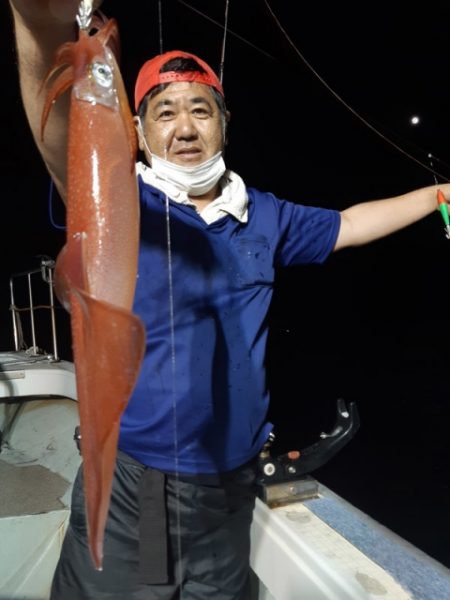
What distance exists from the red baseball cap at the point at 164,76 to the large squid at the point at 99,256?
89 cm

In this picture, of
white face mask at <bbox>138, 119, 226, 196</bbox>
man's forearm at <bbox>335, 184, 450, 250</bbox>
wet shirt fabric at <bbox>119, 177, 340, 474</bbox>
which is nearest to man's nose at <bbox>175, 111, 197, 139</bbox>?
white face mask at <bbox>138, 119, 226, 196</bbox>

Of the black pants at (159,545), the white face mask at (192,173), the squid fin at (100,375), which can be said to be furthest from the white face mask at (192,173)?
the black pants at (159,545)

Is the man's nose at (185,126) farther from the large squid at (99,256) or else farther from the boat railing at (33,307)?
the boat railing at (33,307)

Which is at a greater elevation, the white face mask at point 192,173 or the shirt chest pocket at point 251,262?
the white face mask at point 192,173

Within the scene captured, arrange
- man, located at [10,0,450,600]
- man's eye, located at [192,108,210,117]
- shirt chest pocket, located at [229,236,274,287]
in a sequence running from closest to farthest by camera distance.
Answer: man, located at [10,0,450,600], shirt chest pocket, located at [229,236,274,287], man's eye, located at [192,108,210,117]

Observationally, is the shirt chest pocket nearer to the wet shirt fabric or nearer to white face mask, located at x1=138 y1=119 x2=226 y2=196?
the wet shirt fabric

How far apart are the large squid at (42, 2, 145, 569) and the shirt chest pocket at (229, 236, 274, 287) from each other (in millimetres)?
822

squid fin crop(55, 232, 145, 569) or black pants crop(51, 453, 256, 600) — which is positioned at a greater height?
squid fin crop(55, 232, 145, 569)

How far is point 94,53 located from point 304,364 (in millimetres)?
20679

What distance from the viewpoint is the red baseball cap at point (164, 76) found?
196 centimetres

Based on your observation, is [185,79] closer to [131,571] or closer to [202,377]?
[202,377]

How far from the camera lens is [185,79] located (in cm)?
196

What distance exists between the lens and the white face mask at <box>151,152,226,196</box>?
1.88 m

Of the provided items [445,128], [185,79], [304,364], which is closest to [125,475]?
[185,79]
